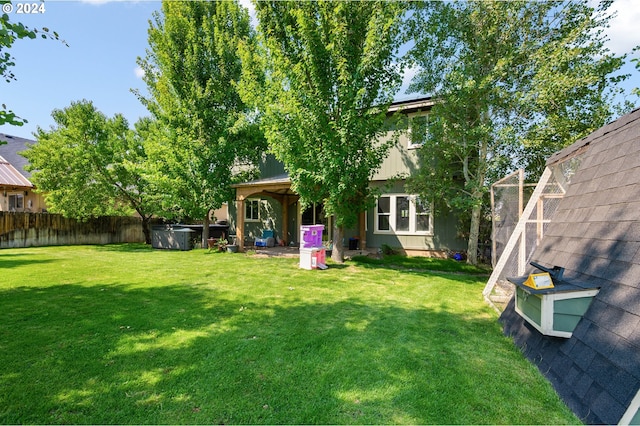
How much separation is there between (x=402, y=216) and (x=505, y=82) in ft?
18.3

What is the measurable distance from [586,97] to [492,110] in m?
2.20

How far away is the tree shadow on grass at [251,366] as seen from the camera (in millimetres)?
2320

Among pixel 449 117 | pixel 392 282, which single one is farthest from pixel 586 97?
pixel 392 282

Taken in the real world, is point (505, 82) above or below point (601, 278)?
above

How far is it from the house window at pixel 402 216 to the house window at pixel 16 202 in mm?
23995

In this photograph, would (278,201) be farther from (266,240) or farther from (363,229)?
(363,229)

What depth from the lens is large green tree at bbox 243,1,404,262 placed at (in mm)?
8133

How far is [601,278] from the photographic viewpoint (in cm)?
262

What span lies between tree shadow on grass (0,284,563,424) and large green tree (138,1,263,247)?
27.5 feet

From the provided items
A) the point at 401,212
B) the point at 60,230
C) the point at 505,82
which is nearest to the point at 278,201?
the point at 401,212

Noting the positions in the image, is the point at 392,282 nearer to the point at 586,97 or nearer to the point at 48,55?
the point at 586,97

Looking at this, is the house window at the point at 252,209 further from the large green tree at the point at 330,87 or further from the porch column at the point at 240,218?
the large green tree at the point at 330,87

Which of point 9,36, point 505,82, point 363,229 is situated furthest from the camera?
point 363,229

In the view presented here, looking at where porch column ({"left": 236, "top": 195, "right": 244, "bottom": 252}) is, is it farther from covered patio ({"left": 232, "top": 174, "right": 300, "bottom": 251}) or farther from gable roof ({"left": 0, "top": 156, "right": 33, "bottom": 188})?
gable roof ({"left": 0, "top": 156, "right": 33, "bottom": 188})
